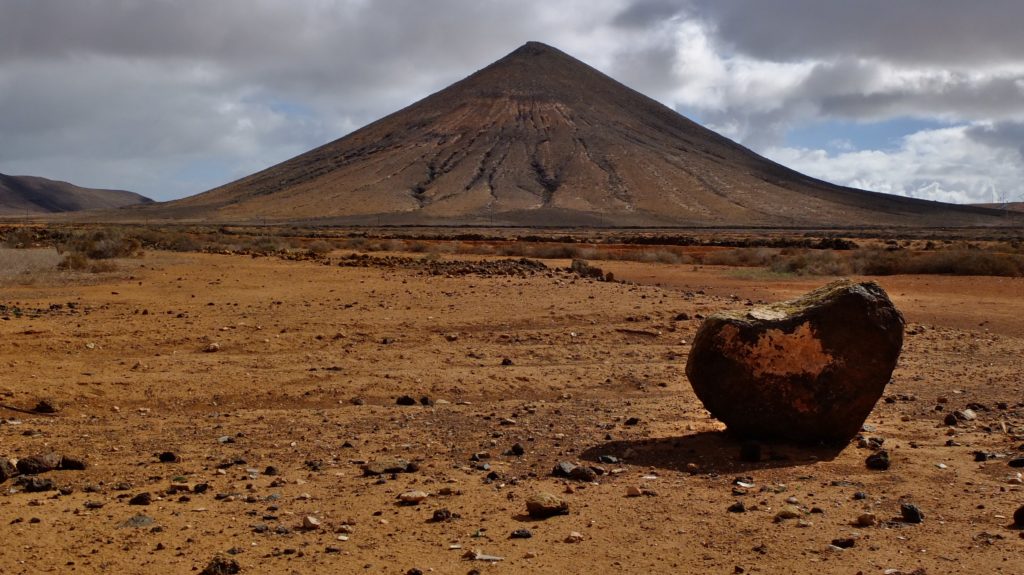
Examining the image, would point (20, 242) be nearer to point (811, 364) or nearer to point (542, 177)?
point (811, 364)

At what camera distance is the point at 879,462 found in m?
7.58

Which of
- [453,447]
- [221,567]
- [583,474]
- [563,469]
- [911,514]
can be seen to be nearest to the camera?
[221,567]

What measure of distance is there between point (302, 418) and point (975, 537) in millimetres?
6264

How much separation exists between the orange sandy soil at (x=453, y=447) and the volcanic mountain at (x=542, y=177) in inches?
4020

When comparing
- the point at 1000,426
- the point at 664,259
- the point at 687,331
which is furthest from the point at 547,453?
the point at 664,259

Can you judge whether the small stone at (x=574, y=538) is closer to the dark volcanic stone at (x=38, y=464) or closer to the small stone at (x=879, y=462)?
the small stone at (x=879, y=462)

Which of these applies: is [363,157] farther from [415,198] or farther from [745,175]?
[745,175]

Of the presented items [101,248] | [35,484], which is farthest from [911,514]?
[101,248]

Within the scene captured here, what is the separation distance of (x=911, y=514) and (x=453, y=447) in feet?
12.6

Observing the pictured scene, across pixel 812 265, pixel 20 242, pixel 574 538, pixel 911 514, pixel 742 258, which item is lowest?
pixel 574 538

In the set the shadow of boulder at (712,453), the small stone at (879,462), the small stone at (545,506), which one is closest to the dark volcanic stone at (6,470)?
the small stone at (545,506)

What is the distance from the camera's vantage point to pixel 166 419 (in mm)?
9359

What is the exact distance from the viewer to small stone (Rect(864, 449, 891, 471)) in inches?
297

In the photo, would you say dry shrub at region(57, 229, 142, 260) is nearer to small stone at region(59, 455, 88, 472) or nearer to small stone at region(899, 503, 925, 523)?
small stone at region(59, 455, 88, 472)
